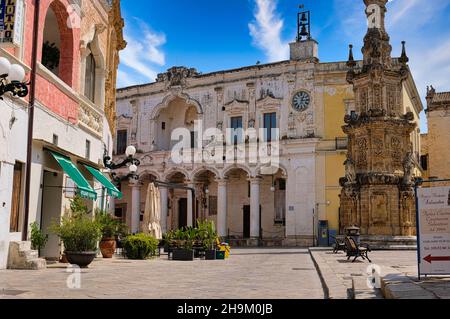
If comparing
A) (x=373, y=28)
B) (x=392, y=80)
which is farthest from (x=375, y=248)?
(x=373, y=28)

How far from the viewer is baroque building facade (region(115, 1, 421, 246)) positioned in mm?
34250

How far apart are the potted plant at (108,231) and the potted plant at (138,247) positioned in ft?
1.69

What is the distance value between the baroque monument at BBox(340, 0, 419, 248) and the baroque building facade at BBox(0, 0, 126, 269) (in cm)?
1066

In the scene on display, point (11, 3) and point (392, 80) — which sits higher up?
point (392, 80)

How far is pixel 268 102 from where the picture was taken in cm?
3650

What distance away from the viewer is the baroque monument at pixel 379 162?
22.3 metres

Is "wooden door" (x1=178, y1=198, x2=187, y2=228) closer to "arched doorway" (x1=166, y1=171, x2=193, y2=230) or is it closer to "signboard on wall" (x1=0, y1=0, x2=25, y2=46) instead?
"arched doorway" (x1=166, y1=171, x2=193, y2=230)

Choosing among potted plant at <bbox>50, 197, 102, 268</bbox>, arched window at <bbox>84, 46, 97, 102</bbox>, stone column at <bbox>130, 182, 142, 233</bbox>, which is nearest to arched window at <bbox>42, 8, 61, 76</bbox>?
arched window at <bbox>84, 46, 97, 102</bbox>

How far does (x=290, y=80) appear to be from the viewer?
118ft

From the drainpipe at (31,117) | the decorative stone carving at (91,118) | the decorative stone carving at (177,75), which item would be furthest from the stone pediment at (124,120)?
the drainpipe at (31,117)

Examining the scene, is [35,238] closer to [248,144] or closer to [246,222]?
[248,144]

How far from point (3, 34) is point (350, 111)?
85.6ft
